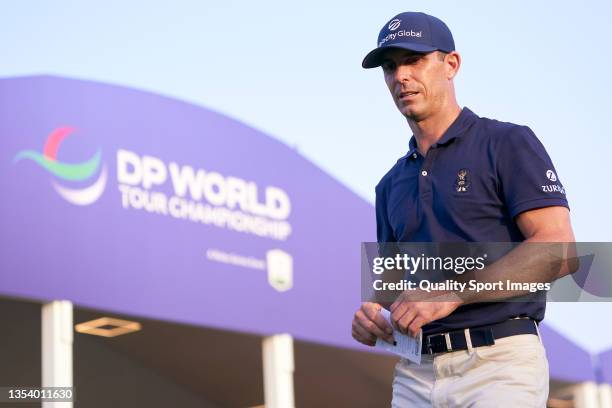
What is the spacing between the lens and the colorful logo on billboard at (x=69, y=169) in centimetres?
939

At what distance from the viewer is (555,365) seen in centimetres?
1403

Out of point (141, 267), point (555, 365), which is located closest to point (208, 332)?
point (141, 267)

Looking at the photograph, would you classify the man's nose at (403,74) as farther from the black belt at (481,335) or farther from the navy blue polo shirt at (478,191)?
the black belt at (481,335)

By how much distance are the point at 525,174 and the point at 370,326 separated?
2.20 feet

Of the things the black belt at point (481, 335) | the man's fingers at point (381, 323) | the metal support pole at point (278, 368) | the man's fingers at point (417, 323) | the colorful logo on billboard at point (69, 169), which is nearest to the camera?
the man's fingers at point (417, 323)

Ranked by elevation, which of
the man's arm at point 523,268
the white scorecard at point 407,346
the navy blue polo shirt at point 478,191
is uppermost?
the navy blue polo shirt at point 478,191

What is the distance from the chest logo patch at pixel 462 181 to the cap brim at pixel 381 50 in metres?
0.41

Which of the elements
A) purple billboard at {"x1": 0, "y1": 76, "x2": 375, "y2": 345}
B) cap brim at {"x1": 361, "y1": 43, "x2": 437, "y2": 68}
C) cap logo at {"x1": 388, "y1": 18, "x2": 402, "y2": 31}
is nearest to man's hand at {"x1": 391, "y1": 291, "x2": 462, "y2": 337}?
cap brim at {"x1": 361, "y1": 43, "x2": 437, "y2": 68}

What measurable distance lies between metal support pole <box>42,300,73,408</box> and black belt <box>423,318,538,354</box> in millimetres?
6333

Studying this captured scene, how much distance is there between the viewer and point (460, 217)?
3.39 metres

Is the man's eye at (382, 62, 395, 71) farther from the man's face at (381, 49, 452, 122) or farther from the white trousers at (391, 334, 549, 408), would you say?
the white trousers at (391, 334, 549, 408)

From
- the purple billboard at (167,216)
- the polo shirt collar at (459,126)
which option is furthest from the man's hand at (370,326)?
the purple billboard at (167,216)

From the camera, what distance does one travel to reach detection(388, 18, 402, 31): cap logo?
3.55 m

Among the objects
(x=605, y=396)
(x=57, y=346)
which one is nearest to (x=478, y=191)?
(x=57, y=346)
